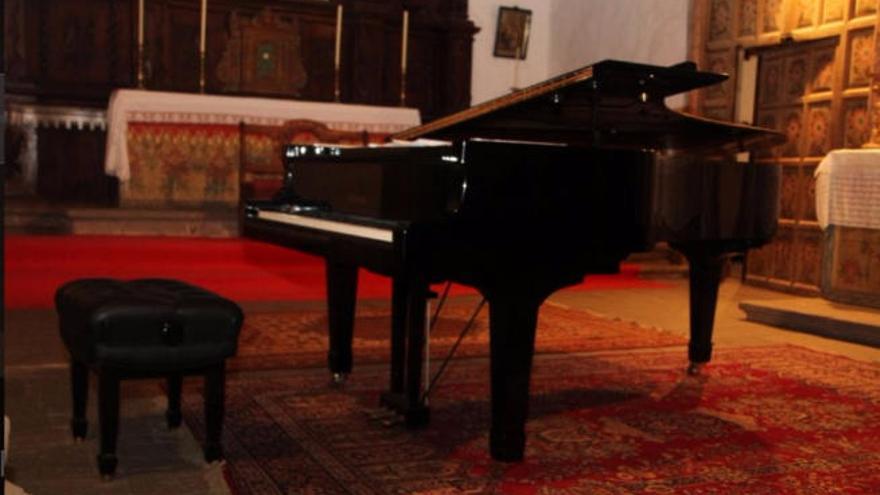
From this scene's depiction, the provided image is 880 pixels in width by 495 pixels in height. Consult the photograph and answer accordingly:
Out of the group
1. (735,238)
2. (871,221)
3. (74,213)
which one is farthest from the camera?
(74,213)

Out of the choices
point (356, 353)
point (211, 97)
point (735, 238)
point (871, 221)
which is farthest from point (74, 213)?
point (871, 221)

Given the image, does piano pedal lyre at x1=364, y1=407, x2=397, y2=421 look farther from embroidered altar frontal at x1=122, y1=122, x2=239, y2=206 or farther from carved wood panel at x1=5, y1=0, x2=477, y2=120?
carved wood panel at x1=5, y1=0, x2=477, y2=120

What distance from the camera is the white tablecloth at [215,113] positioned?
694 cm

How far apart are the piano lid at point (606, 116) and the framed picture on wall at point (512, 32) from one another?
19.1 ft

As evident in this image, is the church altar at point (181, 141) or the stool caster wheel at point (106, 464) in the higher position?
the church altar at point (181, 141)

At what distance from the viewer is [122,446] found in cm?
261

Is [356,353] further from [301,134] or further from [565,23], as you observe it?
[565,23]

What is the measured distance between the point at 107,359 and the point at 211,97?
17.7ft

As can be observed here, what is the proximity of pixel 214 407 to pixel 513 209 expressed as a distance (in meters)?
0.95

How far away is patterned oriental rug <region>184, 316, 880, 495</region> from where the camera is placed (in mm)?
2393

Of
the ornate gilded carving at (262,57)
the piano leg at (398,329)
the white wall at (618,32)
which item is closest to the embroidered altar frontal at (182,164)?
the ornate gilded carving at (262,57)

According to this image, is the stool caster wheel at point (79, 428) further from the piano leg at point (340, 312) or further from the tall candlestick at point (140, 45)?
the tall candlestick at point (140, 45)

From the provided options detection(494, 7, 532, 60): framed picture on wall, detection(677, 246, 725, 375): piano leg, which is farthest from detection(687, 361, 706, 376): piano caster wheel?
detection(494, 7, 532, 60): framed picture on wall

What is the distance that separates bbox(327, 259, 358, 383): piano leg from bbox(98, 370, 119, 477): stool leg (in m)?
1.08
